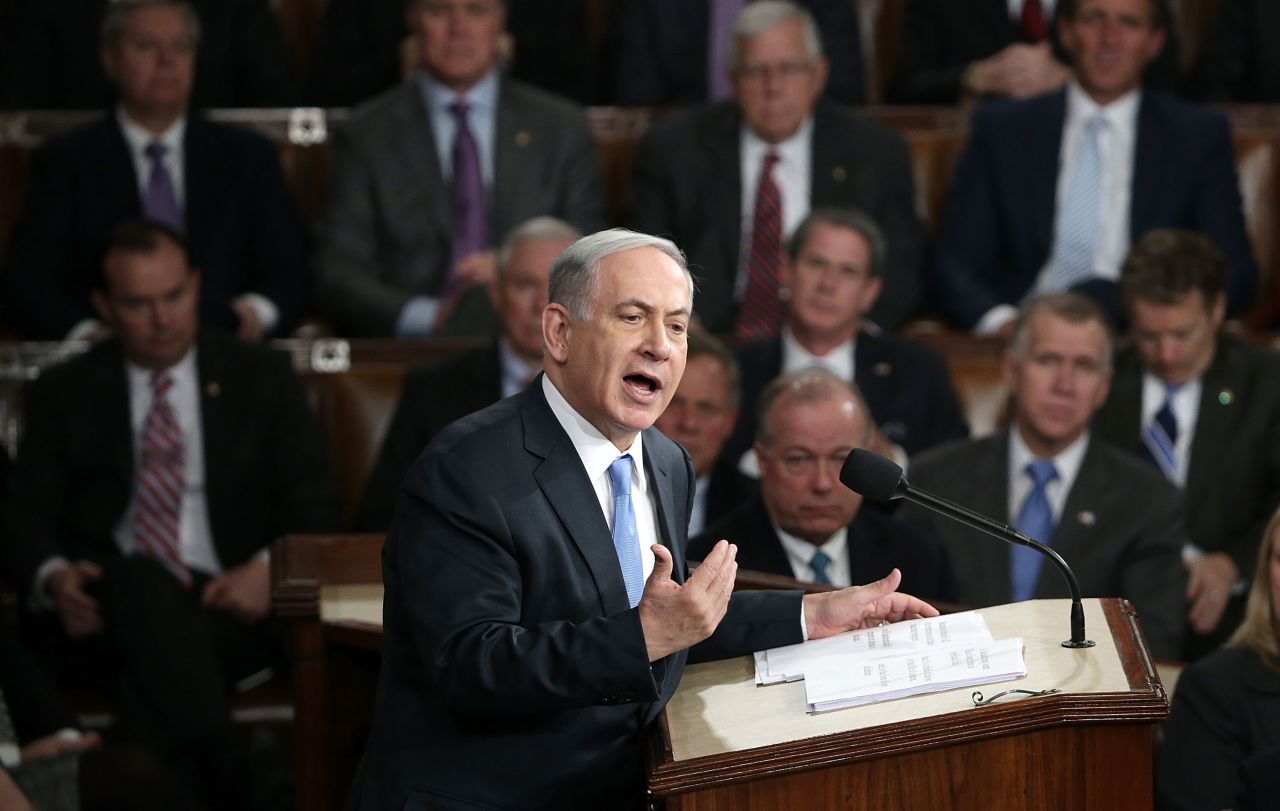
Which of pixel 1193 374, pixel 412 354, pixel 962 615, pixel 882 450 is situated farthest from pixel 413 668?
pixel 1193 374

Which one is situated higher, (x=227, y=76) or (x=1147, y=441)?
(x=227, y=76)

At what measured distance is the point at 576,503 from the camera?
1829mm

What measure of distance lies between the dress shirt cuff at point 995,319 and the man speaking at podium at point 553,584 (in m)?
2.33

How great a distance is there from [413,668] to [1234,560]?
224cm

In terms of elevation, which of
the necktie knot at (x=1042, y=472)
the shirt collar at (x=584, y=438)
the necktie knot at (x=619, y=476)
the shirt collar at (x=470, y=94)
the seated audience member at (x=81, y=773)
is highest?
the shirt collar at (x=470, y=94)

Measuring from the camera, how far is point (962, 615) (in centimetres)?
196

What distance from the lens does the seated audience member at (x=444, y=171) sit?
4270mm

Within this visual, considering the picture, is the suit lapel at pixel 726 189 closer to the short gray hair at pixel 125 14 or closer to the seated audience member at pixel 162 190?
the seated audience member at pixel 162 190

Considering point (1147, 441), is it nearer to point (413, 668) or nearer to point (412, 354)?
point (412, 354)

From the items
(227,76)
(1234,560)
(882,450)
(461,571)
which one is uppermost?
(227,76)

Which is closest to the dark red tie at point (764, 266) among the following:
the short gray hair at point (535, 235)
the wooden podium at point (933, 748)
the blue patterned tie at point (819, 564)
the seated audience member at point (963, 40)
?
the short gray hair at point (535, 235)

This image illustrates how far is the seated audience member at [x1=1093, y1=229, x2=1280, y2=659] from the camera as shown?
365cm

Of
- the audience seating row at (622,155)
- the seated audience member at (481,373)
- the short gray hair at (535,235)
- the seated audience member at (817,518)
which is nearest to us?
the seated audience member at (817,518)

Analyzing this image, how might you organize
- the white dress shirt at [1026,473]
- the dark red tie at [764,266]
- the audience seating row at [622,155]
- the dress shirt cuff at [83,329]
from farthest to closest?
the audience seating row at [622,155], the dark red tie at [764,266], the dress shirt cuff at [83,329], the white dress shirt at [1026,473]
